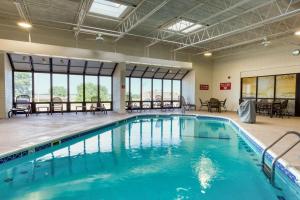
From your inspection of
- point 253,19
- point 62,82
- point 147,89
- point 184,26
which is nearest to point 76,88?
point 62,82

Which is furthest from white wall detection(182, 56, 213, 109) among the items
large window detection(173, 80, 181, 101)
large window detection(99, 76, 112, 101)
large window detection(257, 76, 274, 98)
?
large window detection(99, 76, 112, 101)

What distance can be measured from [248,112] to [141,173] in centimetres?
584

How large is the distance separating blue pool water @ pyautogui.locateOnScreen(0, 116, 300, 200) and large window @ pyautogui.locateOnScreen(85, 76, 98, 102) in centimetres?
636

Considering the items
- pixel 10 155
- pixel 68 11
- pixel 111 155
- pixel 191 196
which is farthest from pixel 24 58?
pixel 191 196

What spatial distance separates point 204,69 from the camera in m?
13.6

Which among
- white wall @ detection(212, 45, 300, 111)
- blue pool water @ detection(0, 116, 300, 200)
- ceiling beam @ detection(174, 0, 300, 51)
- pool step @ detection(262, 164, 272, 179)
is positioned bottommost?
blue pool water @ detection(0, 116, 300, 200)

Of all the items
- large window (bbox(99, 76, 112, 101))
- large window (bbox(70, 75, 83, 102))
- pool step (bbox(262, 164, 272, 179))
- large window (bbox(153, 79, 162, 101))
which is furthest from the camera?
large window (bbox(153, 79, 162, 101))

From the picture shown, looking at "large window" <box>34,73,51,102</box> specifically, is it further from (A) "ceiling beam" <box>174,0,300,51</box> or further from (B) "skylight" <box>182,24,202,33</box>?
(A) "ceiling beam" <box>174,0,300,51</box>

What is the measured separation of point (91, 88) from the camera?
462 inches

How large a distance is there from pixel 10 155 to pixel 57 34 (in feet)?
22.2

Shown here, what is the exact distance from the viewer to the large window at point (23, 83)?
32.8ft

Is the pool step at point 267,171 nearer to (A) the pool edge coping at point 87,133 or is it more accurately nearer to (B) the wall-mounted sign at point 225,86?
(A) the pool edge coping at point 87,133

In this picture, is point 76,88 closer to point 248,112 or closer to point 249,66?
point 248,112

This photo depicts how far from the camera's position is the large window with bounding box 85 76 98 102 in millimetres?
11586
